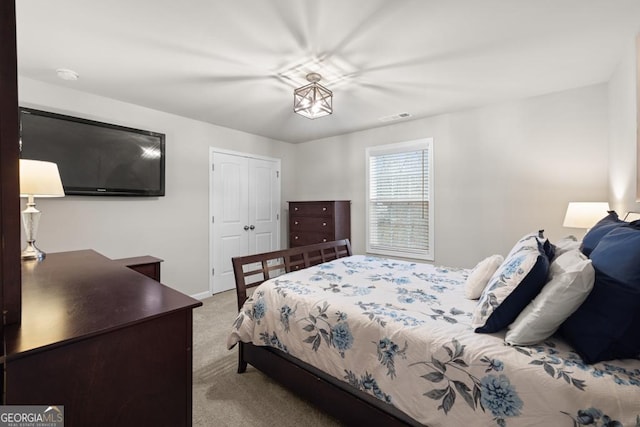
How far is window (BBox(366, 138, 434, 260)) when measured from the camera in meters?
3.83

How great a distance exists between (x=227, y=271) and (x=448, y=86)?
3813 millimetres

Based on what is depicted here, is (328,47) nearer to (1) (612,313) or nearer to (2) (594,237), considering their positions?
(2) (594,237)

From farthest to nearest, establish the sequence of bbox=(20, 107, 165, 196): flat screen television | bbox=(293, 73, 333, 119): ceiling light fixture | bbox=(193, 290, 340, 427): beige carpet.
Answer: bbox=(20, 107, 165, 196): flat screen television, bbox=(293, 73, 333, 119): ceiling light fixture, bbox=(193, 290, 340, 427): beige carpet

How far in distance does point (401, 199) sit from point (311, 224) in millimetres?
1456

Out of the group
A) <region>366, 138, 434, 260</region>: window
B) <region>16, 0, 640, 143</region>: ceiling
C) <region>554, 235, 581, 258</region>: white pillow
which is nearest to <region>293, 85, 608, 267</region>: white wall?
<region>366, 138, 434, 260</region>: window

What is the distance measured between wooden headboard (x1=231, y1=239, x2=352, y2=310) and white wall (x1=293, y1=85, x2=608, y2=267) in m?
1.52

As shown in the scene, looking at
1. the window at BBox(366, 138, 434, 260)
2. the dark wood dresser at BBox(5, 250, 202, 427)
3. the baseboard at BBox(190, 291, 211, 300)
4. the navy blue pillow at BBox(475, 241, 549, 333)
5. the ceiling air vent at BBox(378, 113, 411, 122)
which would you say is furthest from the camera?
the baseboard at BBox(190, 291, 211, 300)

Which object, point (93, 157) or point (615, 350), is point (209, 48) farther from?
point (615, 350)

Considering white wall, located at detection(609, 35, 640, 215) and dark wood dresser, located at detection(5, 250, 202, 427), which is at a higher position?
white wall, located at detection(609, 35, 640, 215)

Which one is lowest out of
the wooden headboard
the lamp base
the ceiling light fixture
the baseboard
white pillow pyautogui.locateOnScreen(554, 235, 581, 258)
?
the baseboard

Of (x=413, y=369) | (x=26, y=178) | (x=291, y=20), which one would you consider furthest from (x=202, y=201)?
(x=413, y=369)

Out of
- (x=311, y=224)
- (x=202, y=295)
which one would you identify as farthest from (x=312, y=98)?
(x=202, y=295)

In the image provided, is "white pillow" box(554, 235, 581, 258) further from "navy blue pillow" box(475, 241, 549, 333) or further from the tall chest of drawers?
the tall chest of drawers

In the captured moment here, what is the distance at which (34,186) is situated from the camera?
1.95m
